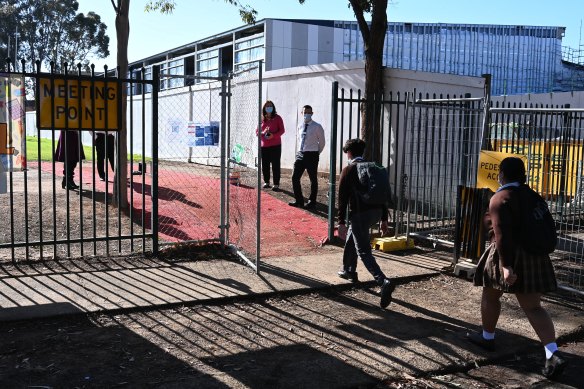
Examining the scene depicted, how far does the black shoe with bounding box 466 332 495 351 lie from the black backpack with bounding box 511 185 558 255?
937 mm

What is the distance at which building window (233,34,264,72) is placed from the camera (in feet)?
111

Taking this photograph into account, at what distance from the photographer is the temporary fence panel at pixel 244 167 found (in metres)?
6.91

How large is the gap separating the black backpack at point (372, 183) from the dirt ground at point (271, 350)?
44.3 inches

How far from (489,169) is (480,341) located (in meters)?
2.67

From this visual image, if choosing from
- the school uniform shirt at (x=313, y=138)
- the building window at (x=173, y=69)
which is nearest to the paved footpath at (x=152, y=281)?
the school uniform shirt at (x=313, y=138)

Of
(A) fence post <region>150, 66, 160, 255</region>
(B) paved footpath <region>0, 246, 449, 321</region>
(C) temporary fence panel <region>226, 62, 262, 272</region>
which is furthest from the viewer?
(A) fence post <region>150, 66, 160, 255</region>

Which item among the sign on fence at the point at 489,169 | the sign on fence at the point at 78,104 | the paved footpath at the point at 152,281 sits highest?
the sign on fence at the point at 78,104

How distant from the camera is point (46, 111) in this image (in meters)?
6.71

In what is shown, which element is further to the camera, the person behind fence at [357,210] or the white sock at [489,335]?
the person behind fence at [357,210]

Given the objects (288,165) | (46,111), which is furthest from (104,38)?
(46,111)

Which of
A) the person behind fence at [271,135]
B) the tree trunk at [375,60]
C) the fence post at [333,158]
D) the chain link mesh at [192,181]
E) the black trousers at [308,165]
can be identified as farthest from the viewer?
the person behind fence at [271,135]

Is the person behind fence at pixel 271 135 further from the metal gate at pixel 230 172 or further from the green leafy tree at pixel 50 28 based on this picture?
the green leafy tree at pixel 50 28

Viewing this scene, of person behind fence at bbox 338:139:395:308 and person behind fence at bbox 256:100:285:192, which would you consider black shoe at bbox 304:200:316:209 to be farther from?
person behind fence at bbox 338:139:395:308

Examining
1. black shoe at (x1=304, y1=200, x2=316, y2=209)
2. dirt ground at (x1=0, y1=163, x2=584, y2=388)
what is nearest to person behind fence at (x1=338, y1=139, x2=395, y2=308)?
dirt ground at (x1=0, y1=163, x2=584, y2=388)
